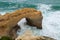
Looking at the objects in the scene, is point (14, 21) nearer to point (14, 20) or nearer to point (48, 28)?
point (14, 20)

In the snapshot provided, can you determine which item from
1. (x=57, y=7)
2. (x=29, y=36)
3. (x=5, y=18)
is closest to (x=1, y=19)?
(x=5, y=18)

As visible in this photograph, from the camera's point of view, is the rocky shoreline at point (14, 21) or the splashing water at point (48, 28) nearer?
the rocky shoreline at point (14, 21)

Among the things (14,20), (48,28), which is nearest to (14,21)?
(14,20)

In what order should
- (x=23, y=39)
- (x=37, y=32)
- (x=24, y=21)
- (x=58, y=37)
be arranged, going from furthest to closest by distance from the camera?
1. (x=24, y=21)
2. (x=37, y=32)
3. (x=58, y=37)
4. (x=23, y=39)

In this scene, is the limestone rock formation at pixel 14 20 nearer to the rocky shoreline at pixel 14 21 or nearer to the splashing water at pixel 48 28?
the rocky shoreline at pixel 14 21

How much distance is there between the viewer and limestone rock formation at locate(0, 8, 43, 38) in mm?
9433

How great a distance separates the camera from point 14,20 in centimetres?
986

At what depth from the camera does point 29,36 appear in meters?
6.40

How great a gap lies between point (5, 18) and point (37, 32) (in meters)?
1.34

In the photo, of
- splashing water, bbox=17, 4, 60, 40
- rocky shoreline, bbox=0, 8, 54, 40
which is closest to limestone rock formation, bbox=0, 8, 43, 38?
rocky shoreline, bbox=0, 8, 54, 40

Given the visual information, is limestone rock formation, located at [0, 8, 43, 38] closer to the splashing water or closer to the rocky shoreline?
the rocky shoreline

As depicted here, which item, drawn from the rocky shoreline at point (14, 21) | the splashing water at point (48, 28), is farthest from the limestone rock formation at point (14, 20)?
the splashing water at point (48, 28)

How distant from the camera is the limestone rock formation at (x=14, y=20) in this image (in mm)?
9433

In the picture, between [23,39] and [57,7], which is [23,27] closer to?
[23,39]
